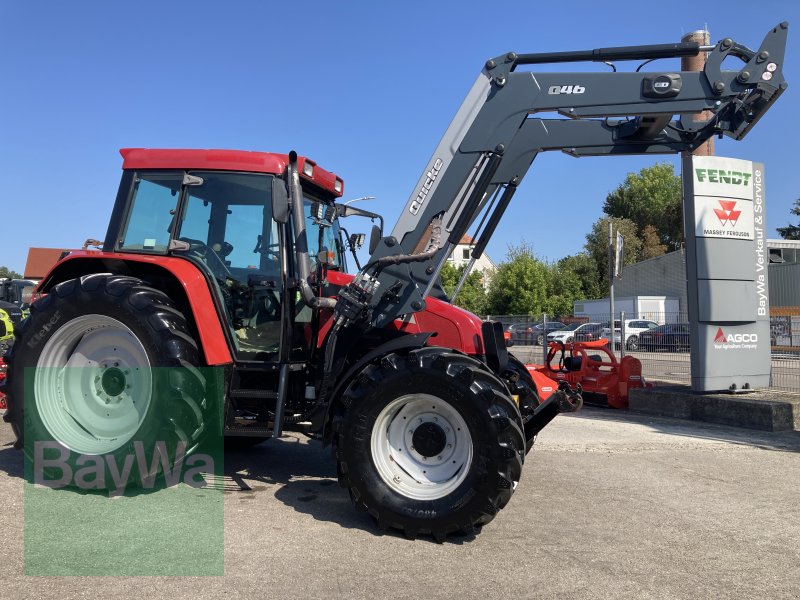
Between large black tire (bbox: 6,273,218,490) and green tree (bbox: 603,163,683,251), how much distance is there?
5989 centimetres

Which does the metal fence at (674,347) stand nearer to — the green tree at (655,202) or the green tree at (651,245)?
the green tree at (651,245)

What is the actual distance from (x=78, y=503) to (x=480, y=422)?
2.97 metres

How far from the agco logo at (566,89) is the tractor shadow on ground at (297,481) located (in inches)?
128

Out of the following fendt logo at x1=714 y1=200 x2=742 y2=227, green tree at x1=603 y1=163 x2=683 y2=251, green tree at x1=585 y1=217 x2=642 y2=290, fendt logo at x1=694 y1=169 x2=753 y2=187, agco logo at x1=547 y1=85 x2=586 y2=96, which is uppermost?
green tree at x1=603 y1=163 x2=683 y2=251

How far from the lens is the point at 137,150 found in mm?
5555

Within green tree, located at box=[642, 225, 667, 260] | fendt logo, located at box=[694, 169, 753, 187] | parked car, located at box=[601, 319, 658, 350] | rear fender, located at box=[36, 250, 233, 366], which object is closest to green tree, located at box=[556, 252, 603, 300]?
green tree, located at box=[642, 225, 667, 260]

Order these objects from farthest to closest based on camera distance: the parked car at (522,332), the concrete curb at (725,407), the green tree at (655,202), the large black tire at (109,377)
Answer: the green tree at (655,202)
the parked car at (522,332)
the concrete curb at (725,407)
the large black tire at (109,377)

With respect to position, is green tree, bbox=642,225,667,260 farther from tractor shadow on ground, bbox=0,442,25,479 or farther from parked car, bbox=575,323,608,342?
tractor shadow on ground, bbox=0,442,25,479

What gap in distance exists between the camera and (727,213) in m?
10.2

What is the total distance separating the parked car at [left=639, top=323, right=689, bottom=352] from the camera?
12695 millimetres

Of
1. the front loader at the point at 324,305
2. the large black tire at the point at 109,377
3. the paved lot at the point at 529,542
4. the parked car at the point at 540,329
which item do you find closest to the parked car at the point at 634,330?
the parked car at the point at 540,329

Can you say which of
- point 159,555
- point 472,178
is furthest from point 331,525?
point 472,178

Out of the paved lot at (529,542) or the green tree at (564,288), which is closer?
the paved lot at (529,542)

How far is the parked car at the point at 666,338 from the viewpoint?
1270cm
